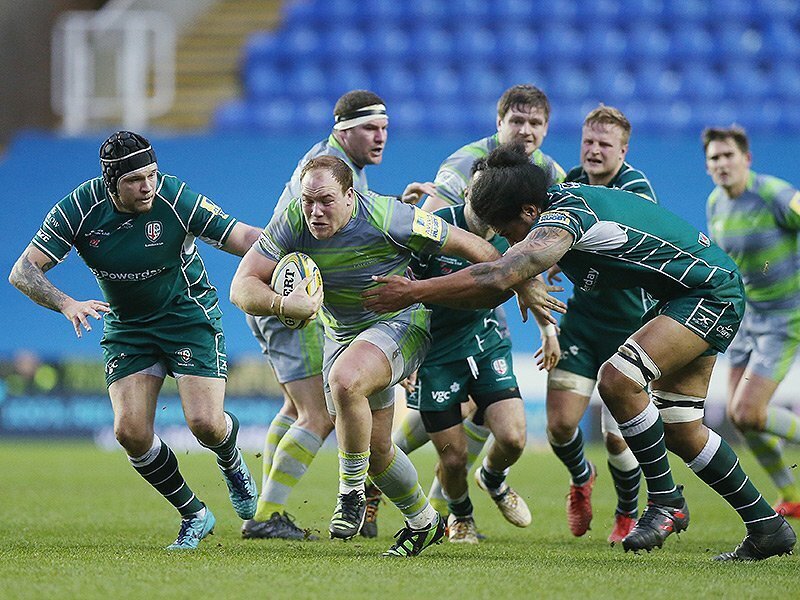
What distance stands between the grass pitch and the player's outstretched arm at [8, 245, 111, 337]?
1222 mm

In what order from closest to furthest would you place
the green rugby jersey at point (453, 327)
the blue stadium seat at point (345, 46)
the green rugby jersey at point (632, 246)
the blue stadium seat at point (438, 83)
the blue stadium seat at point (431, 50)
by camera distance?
the green rugby jersey at point (632, 246) < the green rugby jersey at point (453, 327) < the blue stadium seat at point (438, 83) < the blue stadium seat at point (431, 50) < the blue stadium seat at point (345, 46)

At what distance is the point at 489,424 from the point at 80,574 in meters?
2.74

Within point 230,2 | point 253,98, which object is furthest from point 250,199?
point 230,2

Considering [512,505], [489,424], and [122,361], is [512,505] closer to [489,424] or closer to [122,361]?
[489,424]

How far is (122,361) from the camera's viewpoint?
6.73m

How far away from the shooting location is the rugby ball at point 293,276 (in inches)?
233

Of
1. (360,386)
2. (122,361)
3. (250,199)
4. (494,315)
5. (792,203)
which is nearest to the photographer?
(360,386)

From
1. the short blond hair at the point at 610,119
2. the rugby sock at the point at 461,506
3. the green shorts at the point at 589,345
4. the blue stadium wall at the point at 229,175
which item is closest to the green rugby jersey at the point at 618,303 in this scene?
the green shorts at the point at 589,345

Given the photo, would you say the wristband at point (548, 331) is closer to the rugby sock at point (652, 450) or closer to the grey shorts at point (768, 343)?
the rugby sock at point (652, 450)

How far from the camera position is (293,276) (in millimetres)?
5957

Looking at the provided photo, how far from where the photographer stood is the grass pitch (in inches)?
199

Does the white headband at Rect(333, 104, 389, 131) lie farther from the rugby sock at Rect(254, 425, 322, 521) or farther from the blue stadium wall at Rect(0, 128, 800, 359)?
the blue stadium wall at Rect(0, 128, 800, 359)

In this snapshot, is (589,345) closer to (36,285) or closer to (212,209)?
(212,209)

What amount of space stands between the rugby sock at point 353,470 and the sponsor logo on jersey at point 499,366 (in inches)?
60.1
